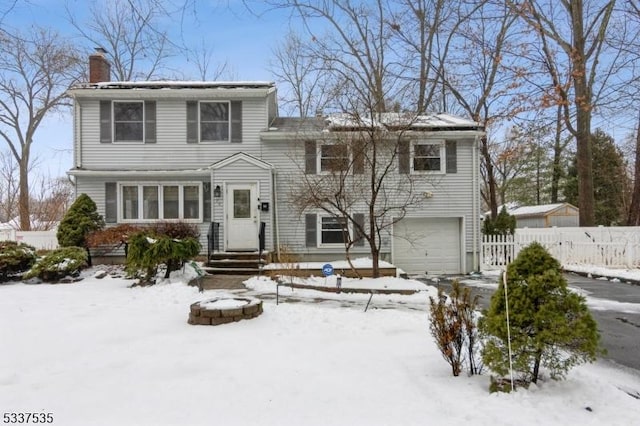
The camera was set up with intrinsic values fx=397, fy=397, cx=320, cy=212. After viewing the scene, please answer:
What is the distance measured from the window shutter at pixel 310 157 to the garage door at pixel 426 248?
367 cm

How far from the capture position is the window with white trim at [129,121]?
536 inches

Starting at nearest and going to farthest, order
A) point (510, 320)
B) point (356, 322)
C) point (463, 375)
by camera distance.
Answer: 1. point (510, 320)
2. point (463, 375)
3. point (356, 322)

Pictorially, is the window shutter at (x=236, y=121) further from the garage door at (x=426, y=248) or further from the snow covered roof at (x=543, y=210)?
the snow covered roof at (x=543, y=210)

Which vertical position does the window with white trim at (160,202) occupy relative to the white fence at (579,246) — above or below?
above

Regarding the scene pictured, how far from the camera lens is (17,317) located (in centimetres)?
623

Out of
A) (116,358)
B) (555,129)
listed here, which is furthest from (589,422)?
(555,129)

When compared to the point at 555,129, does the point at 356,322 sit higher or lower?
lower

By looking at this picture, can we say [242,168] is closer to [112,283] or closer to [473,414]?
[112,283]

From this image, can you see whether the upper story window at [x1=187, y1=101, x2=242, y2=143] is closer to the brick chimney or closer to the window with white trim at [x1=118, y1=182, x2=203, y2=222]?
the window with white trim at [x1=118, y1=182, x2=203, y2=222]

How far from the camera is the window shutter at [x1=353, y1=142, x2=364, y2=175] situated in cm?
998

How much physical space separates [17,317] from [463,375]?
658 centimetres

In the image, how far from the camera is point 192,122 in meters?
13.7

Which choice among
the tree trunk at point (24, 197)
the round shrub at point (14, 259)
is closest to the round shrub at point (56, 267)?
the round shrub at point (14, 259)

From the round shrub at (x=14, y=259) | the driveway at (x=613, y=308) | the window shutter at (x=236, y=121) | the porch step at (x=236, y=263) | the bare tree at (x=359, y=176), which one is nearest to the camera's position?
the driveway at (x=613, y=308)
